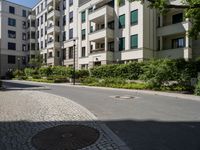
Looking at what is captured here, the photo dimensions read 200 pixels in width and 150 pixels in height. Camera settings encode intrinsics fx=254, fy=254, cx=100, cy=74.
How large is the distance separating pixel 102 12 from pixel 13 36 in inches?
1534

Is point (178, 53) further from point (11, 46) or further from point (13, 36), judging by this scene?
point (13, 36)

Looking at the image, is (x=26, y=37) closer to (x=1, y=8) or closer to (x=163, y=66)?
(x=1, y=8)

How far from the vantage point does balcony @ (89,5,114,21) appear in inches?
1459

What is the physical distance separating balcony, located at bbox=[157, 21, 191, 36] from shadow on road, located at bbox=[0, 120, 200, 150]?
24.4 meters

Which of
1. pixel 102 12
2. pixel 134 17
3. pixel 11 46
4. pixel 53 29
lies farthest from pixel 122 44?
pixel 11 46

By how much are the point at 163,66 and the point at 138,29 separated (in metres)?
12.7

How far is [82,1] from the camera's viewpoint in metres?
47.7

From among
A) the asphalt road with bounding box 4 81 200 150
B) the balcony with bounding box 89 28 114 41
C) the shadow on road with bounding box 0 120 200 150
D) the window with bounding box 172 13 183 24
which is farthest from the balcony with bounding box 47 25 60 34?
the shadow on road with bounding box 0 120 200 150

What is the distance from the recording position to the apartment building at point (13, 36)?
66.2m

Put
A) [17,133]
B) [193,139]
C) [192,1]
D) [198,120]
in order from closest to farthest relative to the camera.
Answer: [193,139], [17,133], [198,120], [192,1]

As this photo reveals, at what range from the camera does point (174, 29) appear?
32.2 metres

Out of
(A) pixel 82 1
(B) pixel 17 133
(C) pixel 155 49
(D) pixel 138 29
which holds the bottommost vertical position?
(B) pixel 17 133

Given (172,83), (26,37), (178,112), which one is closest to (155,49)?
(172,83)

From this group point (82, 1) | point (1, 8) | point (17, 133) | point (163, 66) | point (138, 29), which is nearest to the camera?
point (17, 133)
